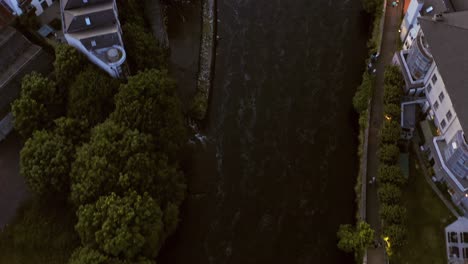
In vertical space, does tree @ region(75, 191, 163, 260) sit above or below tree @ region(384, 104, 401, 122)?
below

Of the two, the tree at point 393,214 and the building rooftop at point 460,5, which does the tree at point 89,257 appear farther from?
the building rooftop at point 460,5

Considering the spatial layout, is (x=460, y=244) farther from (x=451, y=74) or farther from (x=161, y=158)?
(x=161, y=158)

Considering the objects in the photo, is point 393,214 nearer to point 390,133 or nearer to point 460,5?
point 390,133

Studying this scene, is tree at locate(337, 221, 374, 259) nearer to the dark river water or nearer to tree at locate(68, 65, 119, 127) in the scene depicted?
the dark river water

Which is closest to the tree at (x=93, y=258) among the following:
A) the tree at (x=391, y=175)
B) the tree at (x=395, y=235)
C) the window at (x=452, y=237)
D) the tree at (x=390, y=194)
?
the tree at (x=395, y=235)

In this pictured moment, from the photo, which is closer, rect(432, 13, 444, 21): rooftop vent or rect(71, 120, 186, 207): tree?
rect(71, 120, 186, 207): tree

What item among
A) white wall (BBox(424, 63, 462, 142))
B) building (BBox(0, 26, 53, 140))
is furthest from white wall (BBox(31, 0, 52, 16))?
white wall (BBox(424, 63, 462, 142))
